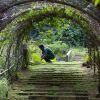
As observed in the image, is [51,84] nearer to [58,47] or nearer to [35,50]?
[35,50]

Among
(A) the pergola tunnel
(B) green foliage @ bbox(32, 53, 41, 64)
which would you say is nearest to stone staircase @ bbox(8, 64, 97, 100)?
(A) the pergola tunnel

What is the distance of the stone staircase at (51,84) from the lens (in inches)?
488

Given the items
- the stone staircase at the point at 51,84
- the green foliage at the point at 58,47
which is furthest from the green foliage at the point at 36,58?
the green foliage at the point at 58,47

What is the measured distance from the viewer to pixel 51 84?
558 inches

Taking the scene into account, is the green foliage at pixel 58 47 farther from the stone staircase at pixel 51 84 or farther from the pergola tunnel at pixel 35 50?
the stone staircase at pixel 51 84

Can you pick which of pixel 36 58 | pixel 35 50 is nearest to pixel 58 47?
pixel 35 50

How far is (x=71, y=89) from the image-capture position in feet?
43.7

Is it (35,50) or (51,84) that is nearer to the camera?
(51,84)

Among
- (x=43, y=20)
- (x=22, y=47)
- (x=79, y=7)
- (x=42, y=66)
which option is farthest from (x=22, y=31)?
(x=79, y=7)

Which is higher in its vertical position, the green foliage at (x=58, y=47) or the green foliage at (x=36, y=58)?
the green foliage at (x=58, y=47)

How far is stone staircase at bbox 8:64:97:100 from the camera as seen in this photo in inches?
488

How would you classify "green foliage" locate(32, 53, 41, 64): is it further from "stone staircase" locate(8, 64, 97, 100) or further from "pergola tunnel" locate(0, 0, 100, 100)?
"stone staircase" locate(8, 64, 97, 100)

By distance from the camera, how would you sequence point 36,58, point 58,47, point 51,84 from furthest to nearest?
point 58,47, point 36,58, point 51,84

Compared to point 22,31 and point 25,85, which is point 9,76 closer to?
point 25,85
